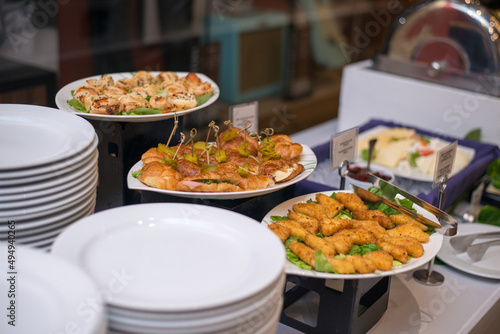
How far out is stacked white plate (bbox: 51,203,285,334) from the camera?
27.4 inches

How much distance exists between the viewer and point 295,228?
44.3 inches

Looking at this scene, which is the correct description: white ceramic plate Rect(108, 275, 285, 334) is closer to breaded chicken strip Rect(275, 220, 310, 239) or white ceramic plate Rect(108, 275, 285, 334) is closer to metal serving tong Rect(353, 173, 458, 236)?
breaded chicken strip Rect(275, 220, 310, 239)

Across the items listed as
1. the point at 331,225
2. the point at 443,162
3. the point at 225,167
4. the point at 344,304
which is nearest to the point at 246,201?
the point at 225,167

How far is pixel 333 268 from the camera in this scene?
1.00 m

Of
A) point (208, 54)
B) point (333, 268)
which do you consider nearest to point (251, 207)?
point (333, 268)

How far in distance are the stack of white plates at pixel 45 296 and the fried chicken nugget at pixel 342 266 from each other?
0.47 m

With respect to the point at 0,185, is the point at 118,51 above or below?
below

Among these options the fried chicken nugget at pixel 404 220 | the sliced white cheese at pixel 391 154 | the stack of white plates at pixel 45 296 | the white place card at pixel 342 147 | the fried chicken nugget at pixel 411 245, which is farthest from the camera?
the sliced white cheese at pixel 391 154

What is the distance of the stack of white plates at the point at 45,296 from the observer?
0.65 meters

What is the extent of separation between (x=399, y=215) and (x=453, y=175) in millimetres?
713

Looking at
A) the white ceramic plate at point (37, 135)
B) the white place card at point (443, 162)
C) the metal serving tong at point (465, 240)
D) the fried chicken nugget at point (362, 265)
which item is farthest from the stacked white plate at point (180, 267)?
the metal serving tong at point (465, 240)

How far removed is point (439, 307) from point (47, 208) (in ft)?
3.17

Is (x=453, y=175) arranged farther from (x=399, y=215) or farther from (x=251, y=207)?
(x=251, y=207)

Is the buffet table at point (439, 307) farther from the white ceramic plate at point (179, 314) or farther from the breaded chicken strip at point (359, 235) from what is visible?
the white ceramic plate at point (179, 314)
